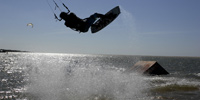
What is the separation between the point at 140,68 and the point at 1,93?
21482mm

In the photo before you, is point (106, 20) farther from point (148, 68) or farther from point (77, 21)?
point (148, 68)

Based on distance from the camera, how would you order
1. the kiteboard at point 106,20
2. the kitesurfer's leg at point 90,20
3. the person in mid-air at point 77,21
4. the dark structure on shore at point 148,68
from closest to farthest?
the person in mid-air at point 77,21 < the kitesurfer's leg at point 90,20 < the kiteboard at point 106,20 < the dark structure on shore at point 148,68

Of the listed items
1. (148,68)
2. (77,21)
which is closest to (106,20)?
(77,21)

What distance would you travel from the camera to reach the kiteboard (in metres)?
15.1

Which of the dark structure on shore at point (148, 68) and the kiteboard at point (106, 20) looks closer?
the kiteboard at point (106, 20)

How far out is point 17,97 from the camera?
17766 mm

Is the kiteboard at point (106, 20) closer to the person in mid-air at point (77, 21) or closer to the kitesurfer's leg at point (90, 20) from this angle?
the person in mid-air at point (77, 21)

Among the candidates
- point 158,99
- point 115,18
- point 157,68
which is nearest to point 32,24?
point 115,18

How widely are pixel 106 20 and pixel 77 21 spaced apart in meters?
2.63

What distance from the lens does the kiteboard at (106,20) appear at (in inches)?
596

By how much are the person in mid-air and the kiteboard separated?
1.31 metres

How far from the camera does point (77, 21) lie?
13461 mm

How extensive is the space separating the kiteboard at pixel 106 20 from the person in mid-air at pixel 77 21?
51.6 inches

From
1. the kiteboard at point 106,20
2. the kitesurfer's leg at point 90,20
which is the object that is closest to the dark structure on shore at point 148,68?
the kiteboard at point 106,20
